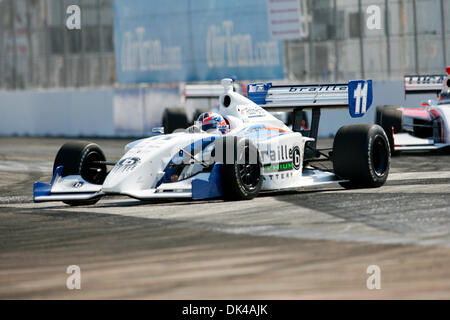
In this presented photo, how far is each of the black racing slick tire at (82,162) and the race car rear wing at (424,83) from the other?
9611 millimetres

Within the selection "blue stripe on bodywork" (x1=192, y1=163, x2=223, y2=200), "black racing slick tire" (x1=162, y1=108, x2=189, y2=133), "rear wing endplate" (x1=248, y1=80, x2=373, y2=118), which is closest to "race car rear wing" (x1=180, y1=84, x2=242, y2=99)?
"black racing slick tire" (x1=162, y1=108, x2=189, y2=133)

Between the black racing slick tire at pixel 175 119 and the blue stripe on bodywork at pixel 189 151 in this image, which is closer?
the blue stripe on bodywork at pixel 189 151

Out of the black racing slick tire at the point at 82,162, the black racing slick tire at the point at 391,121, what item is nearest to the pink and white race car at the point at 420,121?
the black racing slick tire at the point at 391,121

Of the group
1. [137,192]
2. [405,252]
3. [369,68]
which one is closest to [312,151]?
[137,192]

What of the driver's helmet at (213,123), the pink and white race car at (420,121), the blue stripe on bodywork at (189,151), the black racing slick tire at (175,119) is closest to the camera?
the blue stripe on bodywork at (189,151)

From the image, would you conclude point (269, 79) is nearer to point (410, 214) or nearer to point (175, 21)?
point (175, 21)

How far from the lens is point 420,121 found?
68.7 feet

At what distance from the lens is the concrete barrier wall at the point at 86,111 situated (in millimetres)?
35375

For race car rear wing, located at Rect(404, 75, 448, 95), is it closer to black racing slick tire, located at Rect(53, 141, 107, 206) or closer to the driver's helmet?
the driver's helmet

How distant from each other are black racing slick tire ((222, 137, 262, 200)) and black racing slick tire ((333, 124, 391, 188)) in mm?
1597

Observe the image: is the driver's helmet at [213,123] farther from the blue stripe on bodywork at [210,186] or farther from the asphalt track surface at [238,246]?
the blue stripe on bodywork at [210,186]

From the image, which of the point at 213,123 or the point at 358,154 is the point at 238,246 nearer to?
the point at 213,123

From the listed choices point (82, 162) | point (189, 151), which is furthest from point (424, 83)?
point (82, 162)

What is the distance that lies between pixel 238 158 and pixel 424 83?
10315 millimetres
